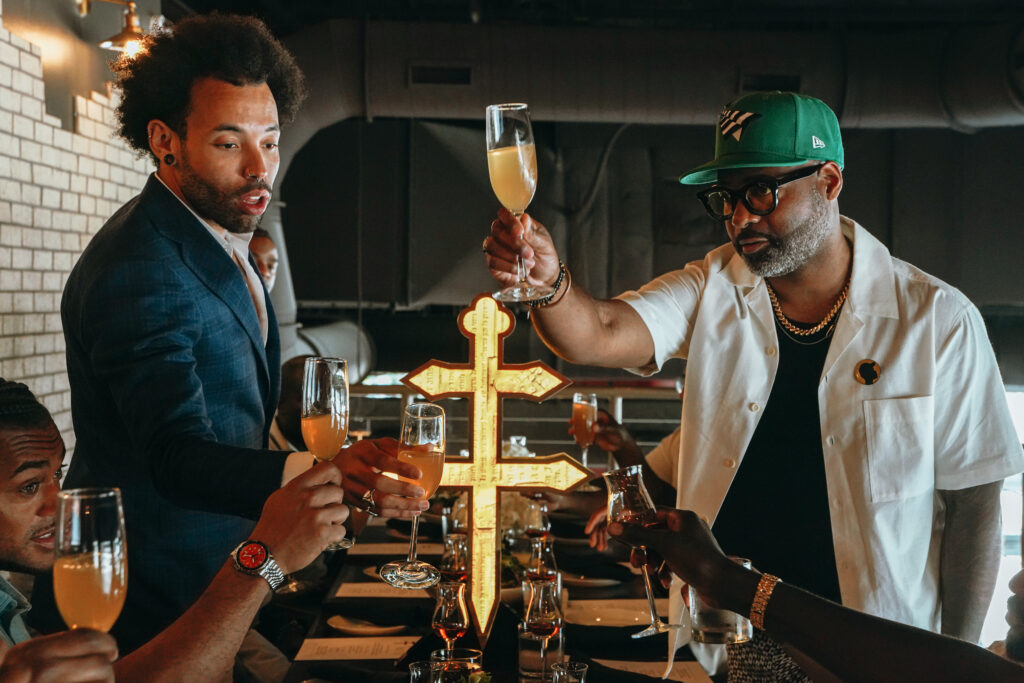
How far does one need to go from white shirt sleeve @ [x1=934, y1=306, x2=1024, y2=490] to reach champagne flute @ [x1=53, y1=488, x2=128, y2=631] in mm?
1808

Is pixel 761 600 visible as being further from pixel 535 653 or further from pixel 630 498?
pixel 535 653

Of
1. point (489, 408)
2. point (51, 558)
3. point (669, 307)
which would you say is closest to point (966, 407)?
point (669, 307)

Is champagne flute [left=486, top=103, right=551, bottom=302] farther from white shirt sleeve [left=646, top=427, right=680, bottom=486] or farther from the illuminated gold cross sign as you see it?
white shirt sleeve [left=646, top=427, right=680, bottom=486]

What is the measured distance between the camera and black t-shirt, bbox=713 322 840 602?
2174mm

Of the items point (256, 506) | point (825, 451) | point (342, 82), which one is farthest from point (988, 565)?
point (342, 82)

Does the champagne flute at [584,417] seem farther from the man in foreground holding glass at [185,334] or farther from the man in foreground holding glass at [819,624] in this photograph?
the man in foreground holding glass at [819,624]

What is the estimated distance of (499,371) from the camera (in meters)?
2.01

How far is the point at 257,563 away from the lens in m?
1.42

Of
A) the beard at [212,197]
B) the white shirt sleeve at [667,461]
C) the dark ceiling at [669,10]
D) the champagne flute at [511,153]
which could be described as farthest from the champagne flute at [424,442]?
the dark ceiling at [669,10]

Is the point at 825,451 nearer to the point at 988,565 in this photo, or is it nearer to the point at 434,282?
the point at 988,565

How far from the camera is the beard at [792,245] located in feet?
7.27

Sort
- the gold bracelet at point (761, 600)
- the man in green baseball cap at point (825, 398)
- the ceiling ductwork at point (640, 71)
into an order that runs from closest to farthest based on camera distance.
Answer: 1. the gold bracelet at point (761, 600)
2. the man in green baseball cap at point (825, 398)
3. the ceiling ductwork at point (640, 71)

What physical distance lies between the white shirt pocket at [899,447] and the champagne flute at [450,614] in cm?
98

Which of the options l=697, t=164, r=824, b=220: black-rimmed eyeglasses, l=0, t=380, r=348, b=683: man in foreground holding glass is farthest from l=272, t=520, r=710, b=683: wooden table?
l=697, t=164, r=824, b=220: black-rimmed eyeglasses
